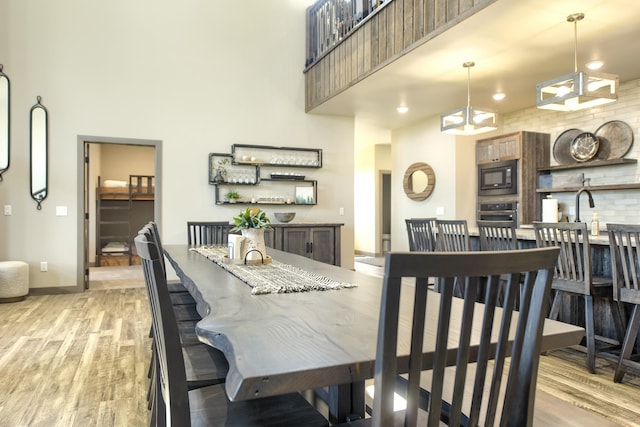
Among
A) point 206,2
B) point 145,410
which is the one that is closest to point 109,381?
point 145,410

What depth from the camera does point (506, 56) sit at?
419 centimetres

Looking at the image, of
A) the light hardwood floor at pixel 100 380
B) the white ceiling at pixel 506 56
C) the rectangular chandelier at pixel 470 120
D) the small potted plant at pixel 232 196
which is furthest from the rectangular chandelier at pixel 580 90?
the small potted plant at pixel 232 196

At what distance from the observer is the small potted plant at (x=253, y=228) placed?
2.30 m

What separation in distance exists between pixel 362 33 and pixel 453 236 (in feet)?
8.79

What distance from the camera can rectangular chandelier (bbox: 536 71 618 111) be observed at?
307cm

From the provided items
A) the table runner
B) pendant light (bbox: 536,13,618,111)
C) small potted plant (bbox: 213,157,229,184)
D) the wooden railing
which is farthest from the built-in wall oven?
the table runner

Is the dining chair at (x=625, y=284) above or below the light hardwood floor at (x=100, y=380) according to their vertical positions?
above

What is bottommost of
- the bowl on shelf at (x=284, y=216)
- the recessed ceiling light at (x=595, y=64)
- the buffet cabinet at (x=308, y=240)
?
Result: the buffet cabinet at (x=308, y=240)

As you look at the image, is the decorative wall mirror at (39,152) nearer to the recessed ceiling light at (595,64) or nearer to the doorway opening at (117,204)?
the doorway opening at (117,204)

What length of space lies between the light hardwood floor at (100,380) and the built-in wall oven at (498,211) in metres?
3.12

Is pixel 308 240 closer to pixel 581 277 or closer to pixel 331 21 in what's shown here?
pixel 331 21

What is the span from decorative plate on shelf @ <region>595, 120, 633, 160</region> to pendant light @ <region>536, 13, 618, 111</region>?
88.3 inches

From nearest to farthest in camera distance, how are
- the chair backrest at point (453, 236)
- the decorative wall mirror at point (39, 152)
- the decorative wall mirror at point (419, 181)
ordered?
the chair backrest at point (453, 236)
the decorative wall mirror at point (39, 152)
the decorative wall mirror at point (419, 181)

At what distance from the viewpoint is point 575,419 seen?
133cm
